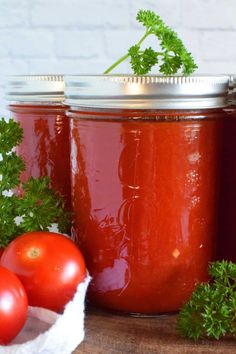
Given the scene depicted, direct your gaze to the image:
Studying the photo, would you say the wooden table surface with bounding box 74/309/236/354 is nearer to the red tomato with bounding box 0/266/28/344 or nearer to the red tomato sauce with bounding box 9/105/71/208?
the red tomato with bounding box 0/266/28/344

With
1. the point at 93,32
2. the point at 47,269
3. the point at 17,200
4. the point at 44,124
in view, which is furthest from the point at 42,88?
the point at 93,32

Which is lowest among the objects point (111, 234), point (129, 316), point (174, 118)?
point (129, 316)

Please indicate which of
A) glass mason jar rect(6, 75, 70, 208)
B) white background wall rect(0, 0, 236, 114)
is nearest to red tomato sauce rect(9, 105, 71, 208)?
glass mason jar rect(6, 75, 70, 208)

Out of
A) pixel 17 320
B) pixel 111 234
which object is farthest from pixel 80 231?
pixel 17 320

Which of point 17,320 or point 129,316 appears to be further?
point 129,316

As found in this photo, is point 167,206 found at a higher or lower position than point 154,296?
higher

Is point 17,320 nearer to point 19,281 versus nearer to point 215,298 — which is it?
point 19,281

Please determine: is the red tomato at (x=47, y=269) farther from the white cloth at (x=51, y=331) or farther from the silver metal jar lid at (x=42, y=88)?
the silver metal jar lid at (x=42, y=88)
